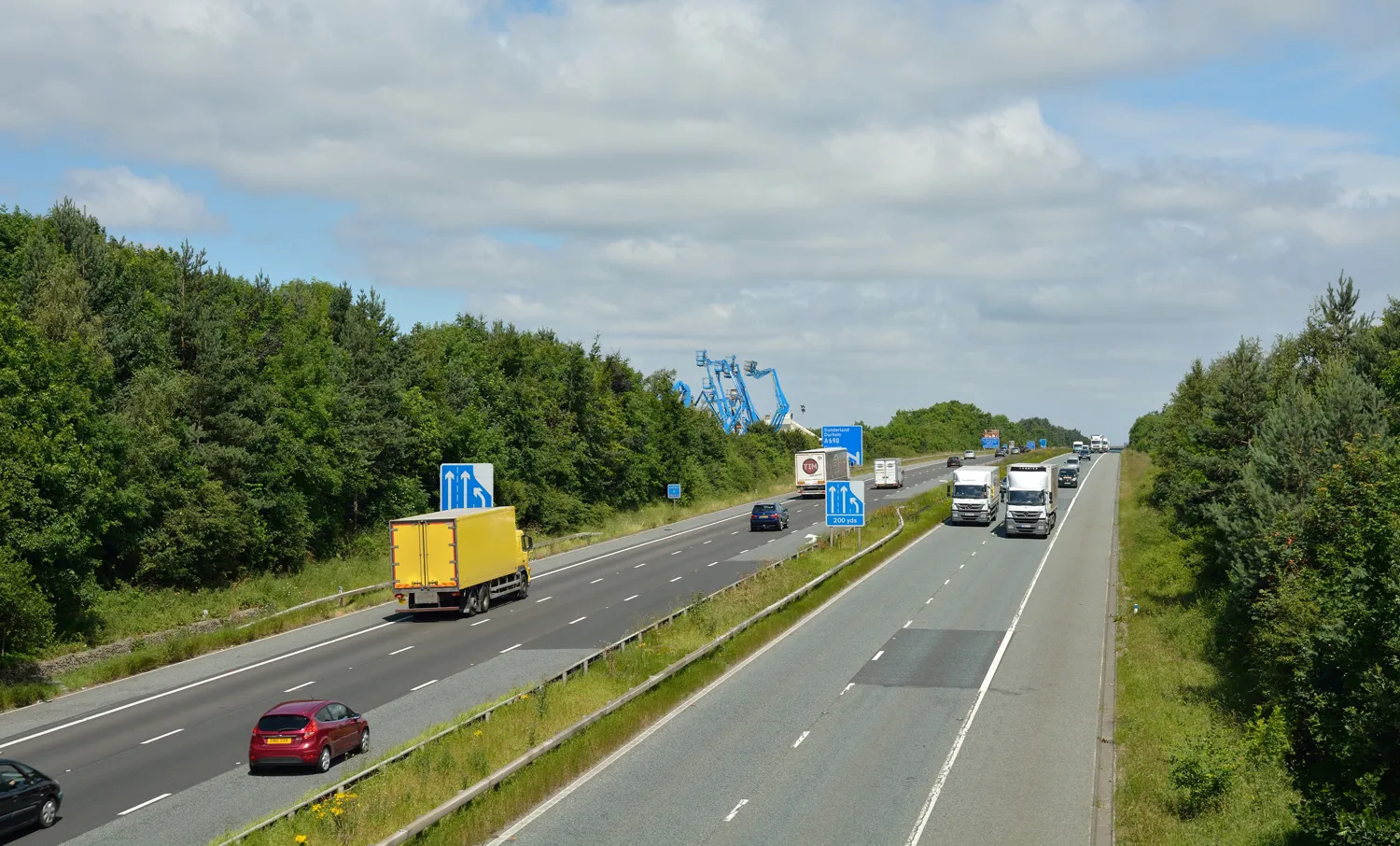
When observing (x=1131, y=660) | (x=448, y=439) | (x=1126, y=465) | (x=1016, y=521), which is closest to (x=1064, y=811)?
(x=1131, y=660)

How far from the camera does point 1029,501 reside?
6450cm

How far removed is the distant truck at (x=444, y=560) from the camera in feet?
130

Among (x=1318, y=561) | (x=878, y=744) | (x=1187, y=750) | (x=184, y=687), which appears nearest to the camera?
(x=1187, y=750)

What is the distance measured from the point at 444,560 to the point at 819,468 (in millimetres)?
57254

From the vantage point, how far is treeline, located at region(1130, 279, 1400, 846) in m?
14.8

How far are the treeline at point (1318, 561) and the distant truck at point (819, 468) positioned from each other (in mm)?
34136

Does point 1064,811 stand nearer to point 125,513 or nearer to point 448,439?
point 125,513

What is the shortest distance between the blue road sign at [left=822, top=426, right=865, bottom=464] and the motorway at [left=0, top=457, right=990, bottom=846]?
26.1m

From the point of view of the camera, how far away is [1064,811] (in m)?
18.8

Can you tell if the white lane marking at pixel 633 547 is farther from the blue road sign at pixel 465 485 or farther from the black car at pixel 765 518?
the blue road sign at pixel 465 485

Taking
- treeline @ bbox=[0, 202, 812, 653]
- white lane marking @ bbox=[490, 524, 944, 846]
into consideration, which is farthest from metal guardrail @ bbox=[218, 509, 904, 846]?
treeline @ bbox=[0, 202, 812, 653]

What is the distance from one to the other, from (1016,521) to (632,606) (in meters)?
29.9

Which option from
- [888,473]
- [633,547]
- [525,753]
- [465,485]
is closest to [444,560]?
[465,485]

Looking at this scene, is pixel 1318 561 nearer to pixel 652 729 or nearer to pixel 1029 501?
pixel 652 729
